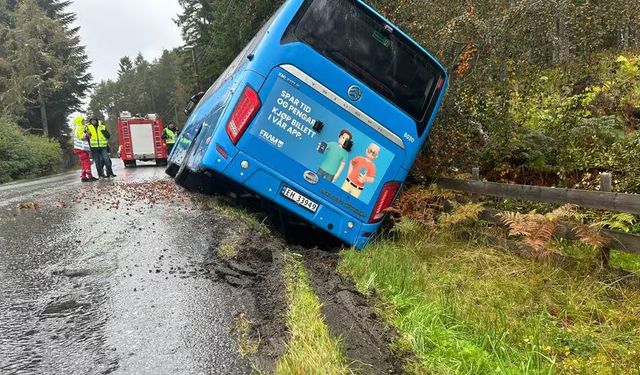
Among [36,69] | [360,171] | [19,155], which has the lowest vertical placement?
[19,155]

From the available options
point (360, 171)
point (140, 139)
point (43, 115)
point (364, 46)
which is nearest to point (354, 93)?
point (364, 46)

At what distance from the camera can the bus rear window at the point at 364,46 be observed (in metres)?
5.73

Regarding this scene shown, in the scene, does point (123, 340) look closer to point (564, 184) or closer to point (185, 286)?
point (185, 286)

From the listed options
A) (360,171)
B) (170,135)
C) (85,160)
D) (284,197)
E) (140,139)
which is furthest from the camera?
(140,139)

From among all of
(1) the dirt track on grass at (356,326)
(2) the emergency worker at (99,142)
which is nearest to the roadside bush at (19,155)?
(2) the emergency worker at (99,142)

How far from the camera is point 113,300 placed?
148 inches

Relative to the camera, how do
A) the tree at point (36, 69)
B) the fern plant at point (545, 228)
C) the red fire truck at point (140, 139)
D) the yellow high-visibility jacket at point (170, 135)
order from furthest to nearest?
the tree at point (36, 69) → the red fire truck at point (140, 139) → the yellow high-visibility jacket at point (170, 135) → the fern plant at point (545, 228)

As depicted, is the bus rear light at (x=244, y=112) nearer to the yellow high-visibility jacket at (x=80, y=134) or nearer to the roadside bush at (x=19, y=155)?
the yellow high-visibility jacket at (x=80, y=134)

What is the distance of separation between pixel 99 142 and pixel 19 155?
41.1 ft

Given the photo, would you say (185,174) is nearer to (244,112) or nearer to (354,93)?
(244,112)

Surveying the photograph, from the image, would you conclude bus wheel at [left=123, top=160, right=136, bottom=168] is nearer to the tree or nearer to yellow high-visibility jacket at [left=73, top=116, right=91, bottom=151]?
yellow high-visibility jacket at [left=73, top=116, right=91, bottom=151]

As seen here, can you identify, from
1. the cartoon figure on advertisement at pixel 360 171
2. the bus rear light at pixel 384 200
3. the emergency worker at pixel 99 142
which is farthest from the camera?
the emergency worker at pixel 99 142

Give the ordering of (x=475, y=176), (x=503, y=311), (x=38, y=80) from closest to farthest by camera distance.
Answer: (x=503, y=311), (x=475, y=176), (x=38, y=80)

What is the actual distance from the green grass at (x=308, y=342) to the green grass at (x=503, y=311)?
1.99 feet
